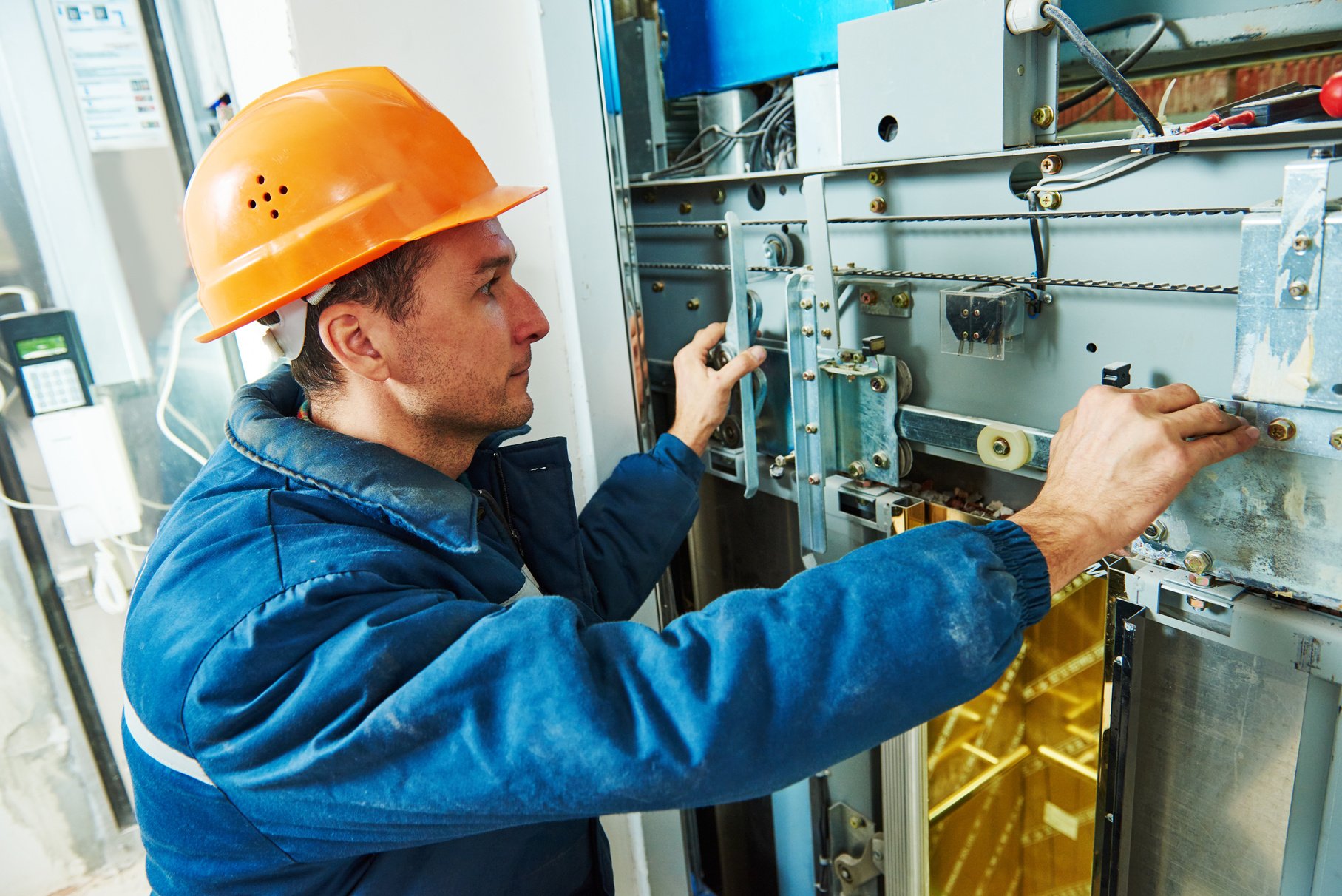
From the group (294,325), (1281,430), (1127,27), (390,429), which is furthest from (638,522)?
(1127,27)

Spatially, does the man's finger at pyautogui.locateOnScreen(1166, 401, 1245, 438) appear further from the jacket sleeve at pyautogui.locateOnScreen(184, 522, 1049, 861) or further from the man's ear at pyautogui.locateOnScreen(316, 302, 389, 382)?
the man's ear at pyautogui.locateOnScreen(316, 302, 389, 382)

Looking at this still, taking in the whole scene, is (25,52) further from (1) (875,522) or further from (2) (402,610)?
(1) (875,522)

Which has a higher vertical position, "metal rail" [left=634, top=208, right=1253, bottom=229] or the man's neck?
"metal rail" [left=634, top=208, right=1253, bottom=229]

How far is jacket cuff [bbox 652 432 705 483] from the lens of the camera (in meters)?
1.29

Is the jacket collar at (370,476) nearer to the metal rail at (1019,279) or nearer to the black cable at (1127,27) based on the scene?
the metal rail at (1019,279)

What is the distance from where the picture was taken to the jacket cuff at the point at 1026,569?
0.74 metres

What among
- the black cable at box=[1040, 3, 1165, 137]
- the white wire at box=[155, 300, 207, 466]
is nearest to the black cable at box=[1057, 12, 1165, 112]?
the black cable at box=[1040, 3, 1165, 137]

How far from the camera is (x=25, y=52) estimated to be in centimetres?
188

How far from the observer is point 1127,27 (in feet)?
3.77

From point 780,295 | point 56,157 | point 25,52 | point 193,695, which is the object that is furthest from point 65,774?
point 780,295

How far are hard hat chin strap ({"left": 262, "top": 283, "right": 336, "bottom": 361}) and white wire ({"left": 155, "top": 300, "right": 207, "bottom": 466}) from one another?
1.19 meters

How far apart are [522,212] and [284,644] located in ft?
2.39

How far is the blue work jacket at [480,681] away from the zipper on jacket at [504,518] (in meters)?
0.25

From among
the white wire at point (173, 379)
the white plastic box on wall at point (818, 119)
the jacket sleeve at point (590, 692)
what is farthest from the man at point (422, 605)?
the white wire at point (173, 379)
